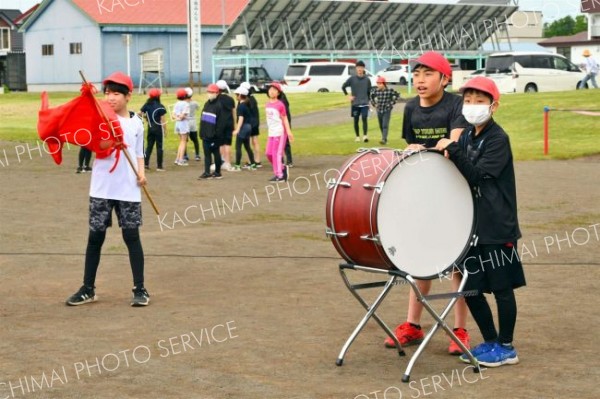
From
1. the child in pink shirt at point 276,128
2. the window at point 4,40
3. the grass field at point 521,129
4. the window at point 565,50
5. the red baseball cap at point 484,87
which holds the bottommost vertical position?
the grass field at point 521,129

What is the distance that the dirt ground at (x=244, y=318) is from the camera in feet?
21.3

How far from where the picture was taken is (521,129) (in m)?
29.7

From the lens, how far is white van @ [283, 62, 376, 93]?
2031 inches

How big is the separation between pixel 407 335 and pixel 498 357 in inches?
29.1

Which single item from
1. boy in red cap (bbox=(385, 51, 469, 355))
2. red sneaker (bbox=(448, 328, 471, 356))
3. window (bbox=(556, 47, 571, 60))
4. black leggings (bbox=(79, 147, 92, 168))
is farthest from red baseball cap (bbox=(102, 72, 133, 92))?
window (bbox=(556, 47, 571, 60))

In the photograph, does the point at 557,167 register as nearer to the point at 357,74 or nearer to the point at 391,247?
the point at 357,74

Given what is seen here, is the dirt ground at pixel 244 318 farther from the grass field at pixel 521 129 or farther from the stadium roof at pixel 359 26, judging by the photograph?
the stadium roof at pixel 359 26

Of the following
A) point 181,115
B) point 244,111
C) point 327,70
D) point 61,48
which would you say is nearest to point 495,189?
point 244,111

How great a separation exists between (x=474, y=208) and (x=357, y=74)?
21802 millimetres

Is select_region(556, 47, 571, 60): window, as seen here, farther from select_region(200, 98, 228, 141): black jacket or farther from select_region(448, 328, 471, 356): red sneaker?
select_region(448, 328, 471, 356): red sneaker

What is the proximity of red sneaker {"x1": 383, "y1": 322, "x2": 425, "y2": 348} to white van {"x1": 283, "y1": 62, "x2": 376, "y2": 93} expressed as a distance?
4425 cm

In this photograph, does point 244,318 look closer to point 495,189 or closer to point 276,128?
point 495,189

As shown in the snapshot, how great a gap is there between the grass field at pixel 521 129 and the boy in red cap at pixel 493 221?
1669 cm

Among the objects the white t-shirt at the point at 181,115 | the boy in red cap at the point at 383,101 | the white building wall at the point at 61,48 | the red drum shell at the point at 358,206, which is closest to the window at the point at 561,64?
the boy in red cap at the point at 383,101
